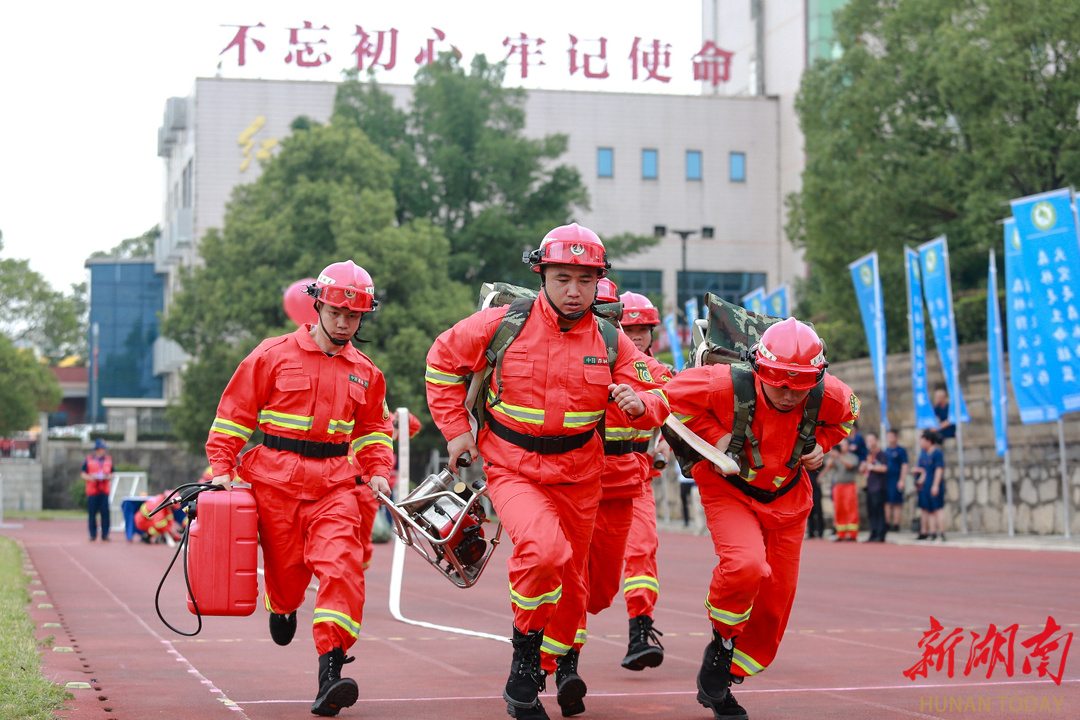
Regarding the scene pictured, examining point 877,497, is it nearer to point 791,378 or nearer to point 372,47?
point 791,378

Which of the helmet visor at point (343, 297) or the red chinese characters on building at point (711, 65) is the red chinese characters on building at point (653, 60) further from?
the helmet visor at point (343, 297)

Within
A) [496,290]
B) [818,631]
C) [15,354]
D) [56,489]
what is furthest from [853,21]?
[56,489]

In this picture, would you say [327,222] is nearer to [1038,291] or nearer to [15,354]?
[15,354]

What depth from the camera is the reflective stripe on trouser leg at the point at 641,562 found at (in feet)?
26.5

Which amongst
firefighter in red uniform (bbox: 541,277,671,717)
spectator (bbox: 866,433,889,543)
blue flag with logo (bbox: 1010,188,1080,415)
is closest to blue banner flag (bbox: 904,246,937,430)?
spectator (bbox: 866,433,889,543)

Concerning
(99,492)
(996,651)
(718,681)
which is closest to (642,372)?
(718,681)

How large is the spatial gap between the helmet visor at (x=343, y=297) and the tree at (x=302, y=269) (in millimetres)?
29566

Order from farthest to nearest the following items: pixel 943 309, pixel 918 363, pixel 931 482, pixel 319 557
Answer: pixel 918 363 → pixel 943 309 → pixel 931 482 → pixel 319 557

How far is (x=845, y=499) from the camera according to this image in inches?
950

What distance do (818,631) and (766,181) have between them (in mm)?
55050

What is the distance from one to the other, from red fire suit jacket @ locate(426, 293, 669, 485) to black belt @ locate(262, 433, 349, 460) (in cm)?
78

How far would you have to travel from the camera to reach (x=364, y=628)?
35.0ft

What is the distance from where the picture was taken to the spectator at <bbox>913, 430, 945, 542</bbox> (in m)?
22.2

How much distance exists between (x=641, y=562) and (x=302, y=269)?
30.3 m
